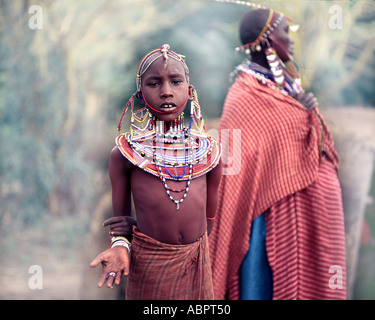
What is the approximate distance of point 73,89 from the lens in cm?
306

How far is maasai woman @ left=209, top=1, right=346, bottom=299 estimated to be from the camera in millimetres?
2658

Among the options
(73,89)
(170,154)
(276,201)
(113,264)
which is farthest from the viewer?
(73,89)

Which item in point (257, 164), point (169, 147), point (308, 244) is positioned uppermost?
point (257, 164)

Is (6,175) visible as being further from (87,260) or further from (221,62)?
(221,62)

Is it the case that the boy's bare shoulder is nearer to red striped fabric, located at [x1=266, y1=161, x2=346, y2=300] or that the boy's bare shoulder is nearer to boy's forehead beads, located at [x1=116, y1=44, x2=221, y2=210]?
boy's forehead beads, located at [x1=116, y1=44, x2=221, y2=210]

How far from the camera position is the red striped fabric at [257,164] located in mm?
2652

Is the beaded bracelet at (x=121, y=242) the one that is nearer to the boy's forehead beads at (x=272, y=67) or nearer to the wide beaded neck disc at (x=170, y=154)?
the wide beaded neck disc at (x=170, y=154)

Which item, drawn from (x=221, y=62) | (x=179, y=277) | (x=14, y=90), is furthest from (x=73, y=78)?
(x=179, y=277)

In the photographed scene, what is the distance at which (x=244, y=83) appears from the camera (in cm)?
275

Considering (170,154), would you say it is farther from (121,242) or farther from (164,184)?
(121,242)

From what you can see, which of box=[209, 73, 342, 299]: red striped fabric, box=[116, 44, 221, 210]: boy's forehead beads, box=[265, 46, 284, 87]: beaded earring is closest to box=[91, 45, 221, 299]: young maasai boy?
box=[116, 44, 221, 210]: boy's forehead beads

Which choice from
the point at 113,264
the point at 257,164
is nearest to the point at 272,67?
the point at 257,164

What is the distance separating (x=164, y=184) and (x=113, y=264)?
351mm

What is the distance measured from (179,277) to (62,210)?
4.71 feet
